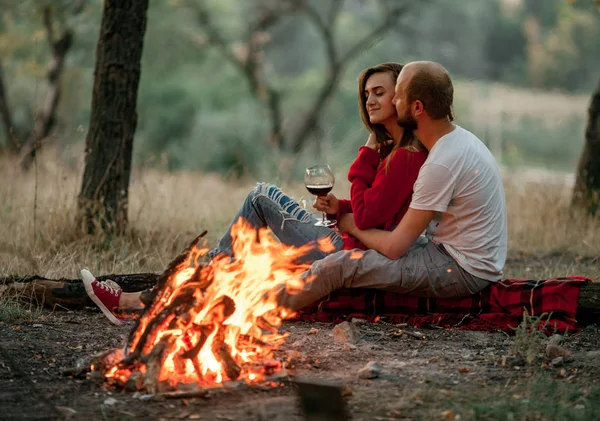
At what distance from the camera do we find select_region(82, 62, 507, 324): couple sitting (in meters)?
4.43

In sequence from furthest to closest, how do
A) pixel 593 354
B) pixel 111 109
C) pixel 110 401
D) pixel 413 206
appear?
1. pixel 111 109
2. pixel 413 206
3. pixel 593 354
4. pixel 110 401

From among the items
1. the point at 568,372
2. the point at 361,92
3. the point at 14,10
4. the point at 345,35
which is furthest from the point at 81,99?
the point at 568,372

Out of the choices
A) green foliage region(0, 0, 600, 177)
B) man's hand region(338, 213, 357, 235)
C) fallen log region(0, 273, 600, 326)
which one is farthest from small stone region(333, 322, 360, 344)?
green foliage region(0, 0, 600, 177)

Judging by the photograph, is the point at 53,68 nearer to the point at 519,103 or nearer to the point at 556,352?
the point at 556,352

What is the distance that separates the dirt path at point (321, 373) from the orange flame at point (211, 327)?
0.50ft

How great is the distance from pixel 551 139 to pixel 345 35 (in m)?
11.8

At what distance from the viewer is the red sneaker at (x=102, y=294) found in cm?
485

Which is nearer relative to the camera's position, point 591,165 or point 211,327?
point 211,327

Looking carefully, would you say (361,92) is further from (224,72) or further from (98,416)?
(224,72)

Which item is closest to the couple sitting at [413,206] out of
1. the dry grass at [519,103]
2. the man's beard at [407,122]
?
the man's beard at [407,122]

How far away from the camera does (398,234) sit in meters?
4.47

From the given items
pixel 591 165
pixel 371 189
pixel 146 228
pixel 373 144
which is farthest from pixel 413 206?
pixel 591 165

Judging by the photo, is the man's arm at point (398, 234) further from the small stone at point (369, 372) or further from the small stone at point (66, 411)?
the small stone at point (66, 411)

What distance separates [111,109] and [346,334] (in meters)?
3.17
